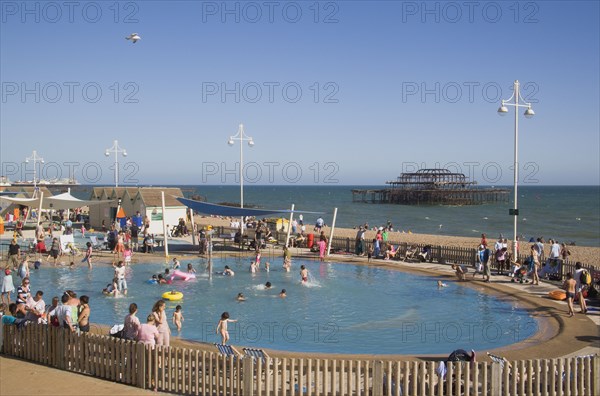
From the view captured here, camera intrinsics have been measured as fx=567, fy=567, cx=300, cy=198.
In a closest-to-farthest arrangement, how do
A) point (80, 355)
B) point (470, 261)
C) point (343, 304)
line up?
1. point (80, 355)
2. point (343, 304)
3. point (470, 261)

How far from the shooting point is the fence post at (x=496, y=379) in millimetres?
8492

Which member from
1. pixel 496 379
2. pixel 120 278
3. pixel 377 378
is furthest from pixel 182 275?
pixel 496 379

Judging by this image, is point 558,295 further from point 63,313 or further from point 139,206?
point 139,206

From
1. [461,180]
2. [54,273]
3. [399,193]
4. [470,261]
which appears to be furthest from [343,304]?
[461,180]

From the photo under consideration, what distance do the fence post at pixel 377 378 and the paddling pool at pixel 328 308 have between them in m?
4.27

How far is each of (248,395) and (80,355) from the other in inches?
133

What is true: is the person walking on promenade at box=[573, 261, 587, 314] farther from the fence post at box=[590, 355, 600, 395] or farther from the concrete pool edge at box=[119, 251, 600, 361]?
the fence post at box=[590, 355, 600, 395]

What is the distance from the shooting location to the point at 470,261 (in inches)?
961

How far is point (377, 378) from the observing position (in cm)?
850

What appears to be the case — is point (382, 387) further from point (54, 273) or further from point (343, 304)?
point (54, 273)

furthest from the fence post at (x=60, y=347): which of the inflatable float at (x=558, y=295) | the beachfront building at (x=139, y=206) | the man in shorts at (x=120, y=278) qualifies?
the beachfront building at (x=139, y=206)

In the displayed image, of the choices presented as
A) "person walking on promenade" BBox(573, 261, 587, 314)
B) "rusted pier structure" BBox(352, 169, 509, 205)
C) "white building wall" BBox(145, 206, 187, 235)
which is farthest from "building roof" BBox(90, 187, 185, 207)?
"rusted pier structure" BBox(352, 169, 509, 205)

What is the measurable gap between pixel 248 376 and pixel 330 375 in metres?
1.30

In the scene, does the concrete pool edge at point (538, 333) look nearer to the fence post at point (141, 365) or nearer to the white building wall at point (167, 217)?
the fence post at point (141, 365)
